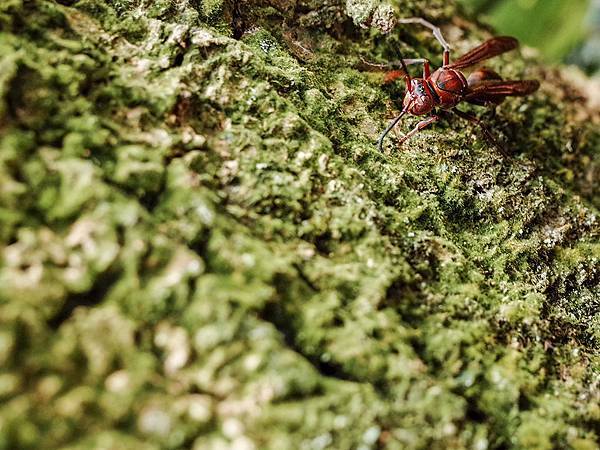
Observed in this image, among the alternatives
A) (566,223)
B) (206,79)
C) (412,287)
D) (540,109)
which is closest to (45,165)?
(206,79)

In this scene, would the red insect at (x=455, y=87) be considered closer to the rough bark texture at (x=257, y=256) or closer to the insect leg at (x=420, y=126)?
→ the insect leg at (x=420, y=126)

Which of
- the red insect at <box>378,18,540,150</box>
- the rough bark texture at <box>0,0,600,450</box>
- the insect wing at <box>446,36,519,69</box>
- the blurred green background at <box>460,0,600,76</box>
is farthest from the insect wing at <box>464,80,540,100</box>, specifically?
the blurred green background at <box>460,0,600,76</box>

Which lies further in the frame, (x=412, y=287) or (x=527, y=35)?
(x=527, y=35)

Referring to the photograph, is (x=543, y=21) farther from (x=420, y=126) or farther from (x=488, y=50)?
(x=420, y=126)

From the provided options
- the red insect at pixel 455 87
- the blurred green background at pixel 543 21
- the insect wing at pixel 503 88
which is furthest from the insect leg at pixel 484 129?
the blurred green background at pixel 543 21

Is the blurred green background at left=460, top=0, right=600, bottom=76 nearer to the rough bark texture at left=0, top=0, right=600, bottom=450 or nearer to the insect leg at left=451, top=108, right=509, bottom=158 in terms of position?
the insect leg at left=451, top=108, right=509, bottom=158

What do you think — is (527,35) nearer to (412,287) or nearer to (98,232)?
(412,287)
